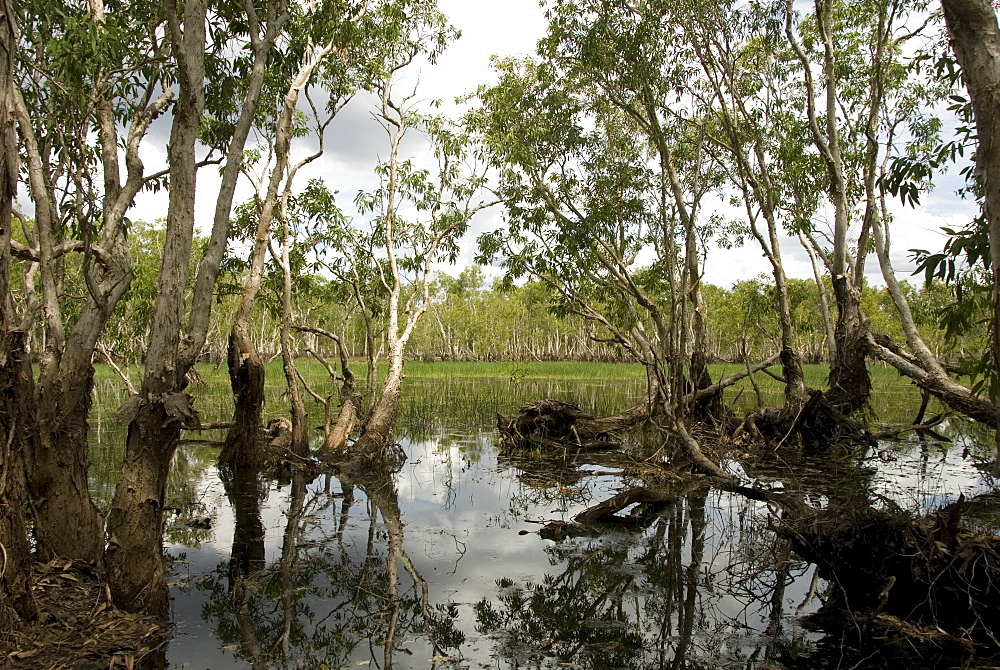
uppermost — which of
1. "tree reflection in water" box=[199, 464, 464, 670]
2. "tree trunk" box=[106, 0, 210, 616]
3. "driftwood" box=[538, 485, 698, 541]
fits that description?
"tree trunk" box=[106, 0, 210, 616]

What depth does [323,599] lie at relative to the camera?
524 cm

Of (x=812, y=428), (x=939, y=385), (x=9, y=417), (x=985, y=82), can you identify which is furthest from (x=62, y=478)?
(x=812, y=428)

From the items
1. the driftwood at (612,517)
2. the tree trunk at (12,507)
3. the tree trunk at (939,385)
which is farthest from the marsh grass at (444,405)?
the driftwood at (612,517)

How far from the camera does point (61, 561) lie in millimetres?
4605

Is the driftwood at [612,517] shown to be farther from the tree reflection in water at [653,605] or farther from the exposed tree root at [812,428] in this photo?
the exposed tree root at [812,428]

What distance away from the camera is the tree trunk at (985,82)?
319 cm

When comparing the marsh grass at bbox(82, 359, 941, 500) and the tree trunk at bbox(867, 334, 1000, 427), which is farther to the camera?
the marsh grass at bbox(82, 359, 941, 500)

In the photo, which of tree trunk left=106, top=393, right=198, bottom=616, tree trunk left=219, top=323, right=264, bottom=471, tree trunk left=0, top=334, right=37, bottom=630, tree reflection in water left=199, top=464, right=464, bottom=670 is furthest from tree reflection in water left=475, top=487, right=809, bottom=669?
tree trunk left=219, top=323, right=264, bottom=471

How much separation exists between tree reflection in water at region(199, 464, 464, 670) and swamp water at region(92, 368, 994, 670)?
0.02 metres

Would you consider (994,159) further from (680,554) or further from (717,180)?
(717,180)

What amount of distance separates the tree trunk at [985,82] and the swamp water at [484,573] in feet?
7.50

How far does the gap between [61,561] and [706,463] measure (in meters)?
6.97

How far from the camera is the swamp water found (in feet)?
14.4

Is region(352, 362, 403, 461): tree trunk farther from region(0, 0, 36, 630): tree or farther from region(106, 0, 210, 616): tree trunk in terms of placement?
region(0, 0, 36, 630): tree
